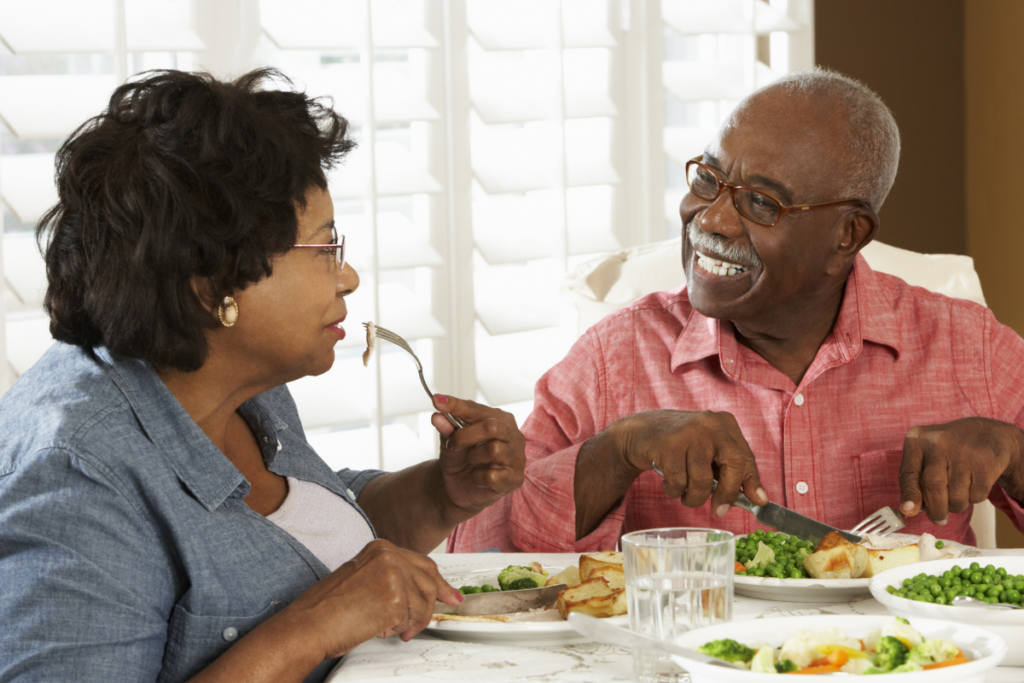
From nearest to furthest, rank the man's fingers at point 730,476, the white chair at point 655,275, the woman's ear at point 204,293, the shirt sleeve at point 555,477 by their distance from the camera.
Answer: the woman's ear at point 204,293 < the man's fingers at point 730,476 < the shirt sleeve at point 555,477 < the white chair at point 655,275

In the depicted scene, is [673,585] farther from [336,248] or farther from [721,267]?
[721,267]

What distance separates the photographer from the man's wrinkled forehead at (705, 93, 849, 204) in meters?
1.69

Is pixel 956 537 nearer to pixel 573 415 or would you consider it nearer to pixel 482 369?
pixel 573 415

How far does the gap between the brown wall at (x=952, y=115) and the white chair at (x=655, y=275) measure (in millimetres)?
1112

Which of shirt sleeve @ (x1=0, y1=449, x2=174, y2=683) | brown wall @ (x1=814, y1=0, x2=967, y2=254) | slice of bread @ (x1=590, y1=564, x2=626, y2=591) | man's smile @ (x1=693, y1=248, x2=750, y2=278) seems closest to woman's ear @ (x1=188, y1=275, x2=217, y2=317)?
shirt sleeve @ (x1=0, y1=449, x2=174, y2=683)

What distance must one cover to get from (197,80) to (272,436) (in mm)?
472

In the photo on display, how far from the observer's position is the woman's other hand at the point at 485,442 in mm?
1441

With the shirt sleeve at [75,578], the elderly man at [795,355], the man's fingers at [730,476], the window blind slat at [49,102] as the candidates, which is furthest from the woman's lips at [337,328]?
the window blind slat at [49,102]

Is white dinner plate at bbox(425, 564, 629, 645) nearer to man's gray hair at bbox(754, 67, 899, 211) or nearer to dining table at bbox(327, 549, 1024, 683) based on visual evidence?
dining table at bbox(327, 549, 1024, 683)

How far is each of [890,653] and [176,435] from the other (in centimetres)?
76

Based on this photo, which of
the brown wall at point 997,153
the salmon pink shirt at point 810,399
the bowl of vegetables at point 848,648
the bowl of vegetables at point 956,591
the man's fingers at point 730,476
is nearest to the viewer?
the bowl of vegetables at point 848,648

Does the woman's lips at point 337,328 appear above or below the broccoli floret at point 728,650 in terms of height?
above

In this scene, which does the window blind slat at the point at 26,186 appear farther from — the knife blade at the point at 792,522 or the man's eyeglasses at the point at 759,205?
the knife blade at the point at 792,522

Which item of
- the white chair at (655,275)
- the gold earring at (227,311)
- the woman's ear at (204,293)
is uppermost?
the woman's ear at (204,293)
